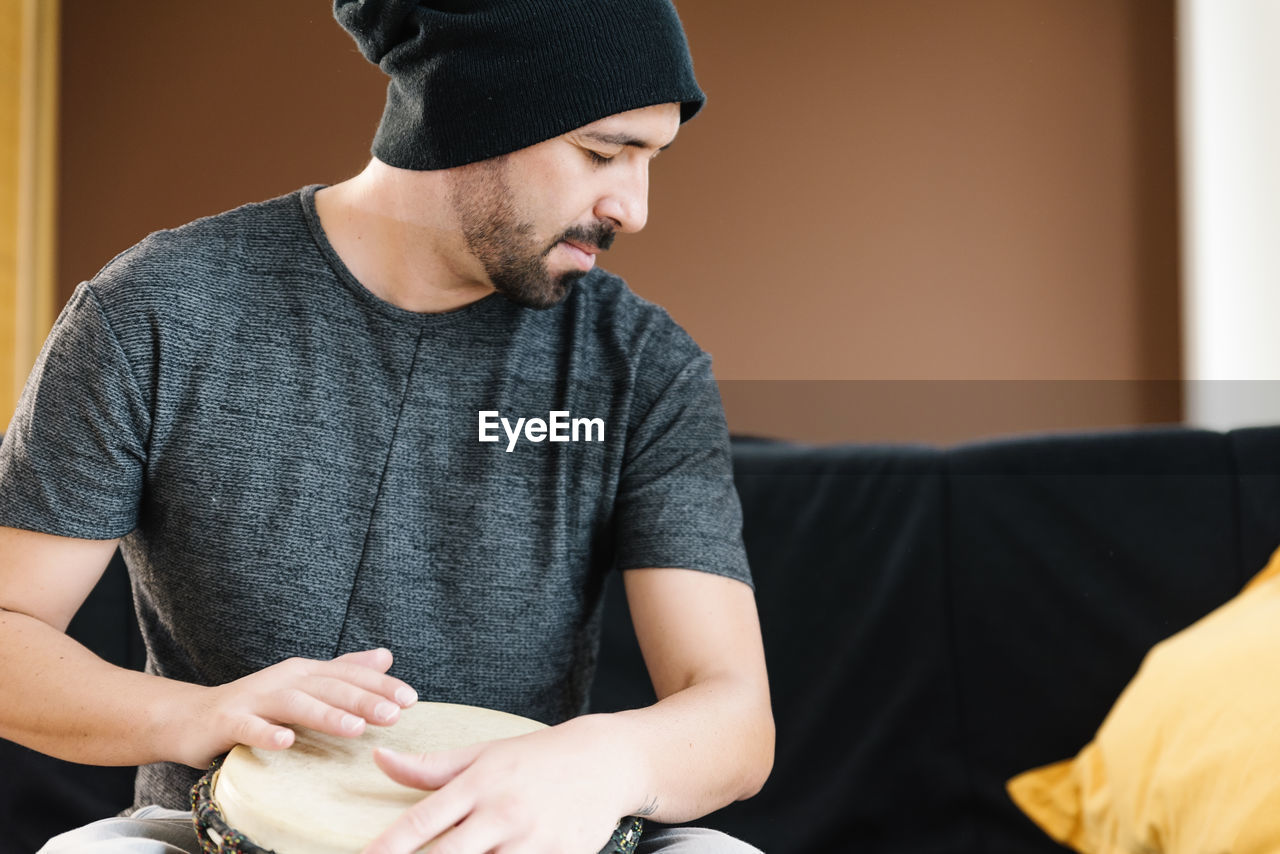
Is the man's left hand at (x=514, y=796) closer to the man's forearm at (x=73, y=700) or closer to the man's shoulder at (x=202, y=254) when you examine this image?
the man's forearm at (x=73, y=700)

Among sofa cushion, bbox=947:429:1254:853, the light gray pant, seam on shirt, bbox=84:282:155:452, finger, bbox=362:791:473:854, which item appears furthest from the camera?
sofa cushion, bbox=947:429:1254:853

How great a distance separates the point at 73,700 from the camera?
63 cm

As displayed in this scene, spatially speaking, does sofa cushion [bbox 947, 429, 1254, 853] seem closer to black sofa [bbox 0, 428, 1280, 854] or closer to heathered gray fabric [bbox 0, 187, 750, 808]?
black sofa [bbox 0, 428, 1280, 854]

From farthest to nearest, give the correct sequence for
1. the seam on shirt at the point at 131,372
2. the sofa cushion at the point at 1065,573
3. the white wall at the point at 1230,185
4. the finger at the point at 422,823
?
the sofa cushion at the point at 1065,573
the white wall at the point at 1230,185
the seam on shirt at the point at 131,372
the finger at the point at 422,823

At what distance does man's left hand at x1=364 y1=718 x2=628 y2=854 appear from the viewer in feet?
1.63

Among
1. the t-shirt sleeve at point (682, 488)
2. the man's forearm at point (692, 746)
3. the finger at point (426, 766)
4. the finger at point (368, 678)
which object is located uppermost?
the t-shirt sleeve at point (682, 488)

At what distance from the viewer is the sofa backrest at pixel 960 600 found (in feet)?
3.78

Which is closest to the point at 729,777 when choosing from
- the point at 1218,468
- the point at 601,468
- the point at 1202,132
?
the point at 601,468

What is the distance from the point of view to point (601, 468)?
800mm

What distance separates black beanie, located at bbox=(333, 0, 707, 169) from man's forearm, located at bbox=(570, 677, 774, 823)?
14.3 inches

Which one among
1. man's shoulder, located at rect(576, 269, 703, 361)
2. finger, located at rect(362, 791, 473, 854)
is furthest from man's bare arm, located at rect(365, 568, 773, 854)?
man's shoulder, located at rect(576, 269, 703, 361)

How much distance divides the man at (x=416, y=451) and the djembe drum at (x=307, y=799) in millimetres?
26

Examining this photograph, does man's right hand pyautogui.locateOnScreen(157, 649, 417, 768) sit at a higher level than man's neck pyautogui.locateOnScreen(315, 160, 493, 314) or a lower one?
lower

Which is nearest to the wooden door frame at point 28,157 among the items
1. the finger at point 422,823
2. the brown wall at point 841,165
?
the brown wall at point 841,165
